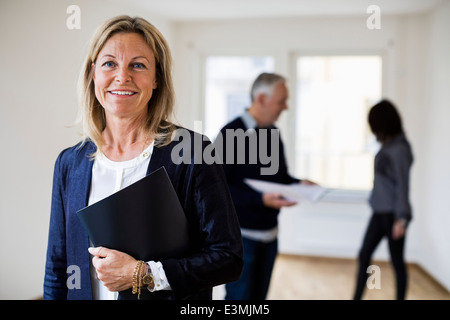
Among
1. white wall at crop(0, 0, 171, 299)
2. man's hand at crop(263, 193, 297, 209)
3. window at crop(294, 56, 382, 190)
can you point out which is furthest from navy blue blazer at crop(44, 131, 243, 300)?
window at crop(294, 56, 382, 190)

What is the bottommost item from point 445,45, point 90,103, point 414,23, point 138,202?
point 138,202

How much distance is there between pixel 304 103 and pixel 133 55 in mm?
3744

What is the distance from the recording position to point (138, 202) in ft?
2.89

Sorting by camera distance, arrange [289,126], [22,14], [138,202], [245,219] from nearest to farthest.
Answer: [138,202] → [22,14] → [245,219] → [289,126]

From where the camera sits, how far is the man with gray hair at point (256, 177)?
1887mm

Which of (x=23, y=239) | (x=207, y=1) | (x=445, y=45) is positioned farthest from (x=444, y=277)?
(x=23, y=239)

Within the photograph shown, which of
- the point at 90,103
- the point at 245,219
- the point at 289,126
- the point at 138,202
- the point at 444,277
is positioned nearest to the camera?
the point at 138,202

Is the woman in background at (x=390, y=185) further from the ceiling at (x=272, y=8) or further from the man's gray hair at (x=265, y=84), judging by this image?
the ceiling at (x=272, y=8)

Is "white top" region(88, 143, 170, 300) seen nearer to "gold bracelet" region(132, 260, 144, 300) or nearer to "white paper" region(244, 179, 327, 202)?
"gold bracelet" region(132, 260, 144, 300)

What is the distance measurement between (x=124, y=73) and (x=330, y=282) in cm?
321

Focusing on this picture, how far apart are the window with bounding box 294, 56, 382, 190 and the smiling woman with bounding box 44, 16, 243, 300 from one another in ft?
11.9

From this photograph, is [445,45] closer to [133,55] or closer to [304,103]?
[304,103]

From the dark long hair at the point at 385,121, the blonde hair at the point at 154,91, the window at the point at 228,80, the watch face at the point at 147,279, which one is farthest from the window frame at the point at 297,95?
the watch face at the point at 147,279

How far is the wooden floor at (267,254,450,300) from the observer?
11.0 ft
